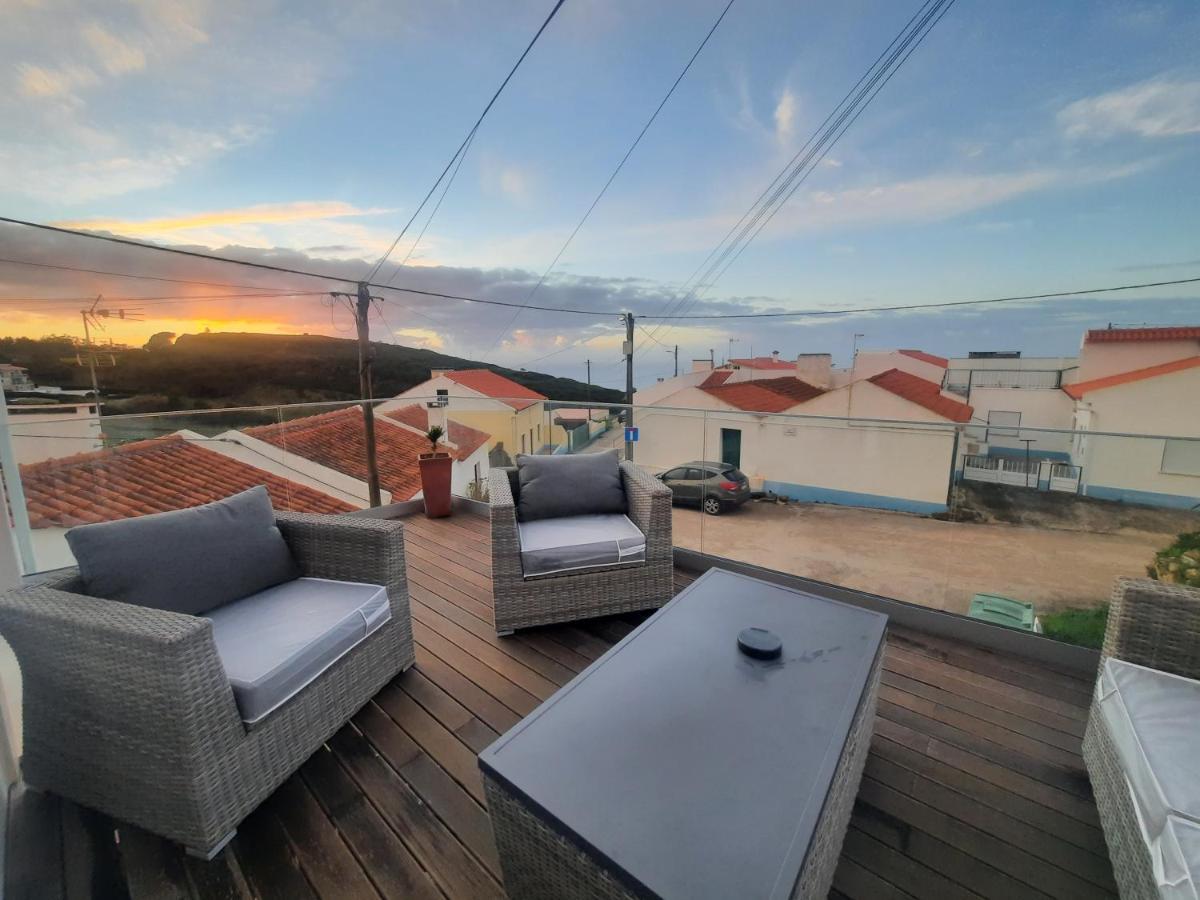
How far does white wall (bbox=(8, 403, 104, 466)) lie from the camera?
2305 mm

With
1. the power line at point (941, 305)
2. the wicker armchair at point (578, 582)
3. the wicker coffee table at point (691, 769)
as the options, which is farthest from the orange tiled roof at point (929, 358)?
the wicker coffee table at point (691, 769)

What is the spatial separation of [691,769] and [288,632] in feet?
4.33

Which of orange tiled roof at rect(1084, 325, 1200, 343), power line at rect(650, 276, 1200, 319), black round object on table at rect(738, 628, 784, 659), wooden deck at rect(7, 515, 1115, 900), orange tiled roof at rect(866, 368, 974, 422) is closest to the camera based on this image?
wooden deck at rect(7, 515, 1115, 900)

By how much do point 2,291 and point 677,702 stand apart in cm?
652

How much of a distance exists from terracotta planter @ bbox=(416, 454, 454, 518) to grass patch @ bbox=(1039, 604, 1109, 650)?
3766 mm

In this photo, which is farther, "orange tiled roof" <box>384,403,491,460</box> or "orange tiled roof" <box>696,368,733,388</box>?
"orange tiled roof" <box>696,368,733,388</box>

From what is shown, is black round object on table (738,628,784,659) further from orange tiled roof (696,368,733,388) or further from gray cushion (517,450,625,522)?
orange tiled roof (696,368,733,388)

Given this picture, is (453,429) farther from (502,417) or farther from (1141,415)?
(1141,415)

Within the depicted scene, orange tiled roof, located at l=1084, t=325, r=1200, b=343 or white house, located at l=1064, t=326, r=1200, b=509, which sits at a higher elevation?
orange tiled roof, located at l=1084, t=325, r=1200, b=343

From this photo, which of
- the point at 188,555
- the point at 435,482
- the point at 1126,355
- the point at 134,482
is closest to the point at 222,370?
the point at 134,482

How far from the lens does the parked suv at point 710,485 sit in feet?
9.82

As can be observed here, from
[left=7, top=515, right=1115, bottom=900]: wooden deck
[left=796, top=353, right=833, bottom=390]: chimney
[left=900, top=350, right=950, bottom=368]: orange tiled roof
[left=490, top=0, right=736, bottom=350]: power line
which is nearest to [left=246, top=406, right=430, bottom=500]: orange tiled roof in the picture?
[left=7, top=515, right=1115, bottom=900]: wooden deck

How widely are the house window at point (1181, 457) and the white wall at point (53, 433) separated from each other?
5133 millimetres

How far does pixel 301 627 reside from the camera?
1.56 m
